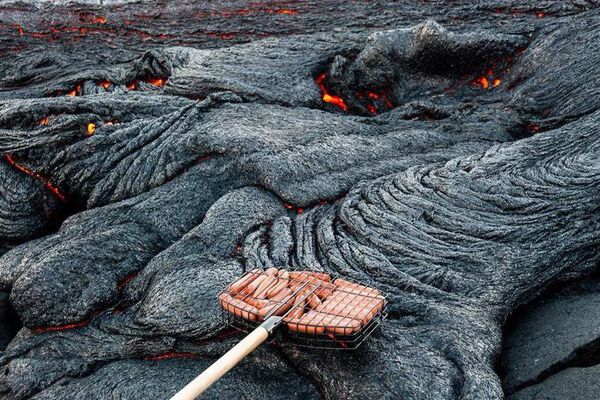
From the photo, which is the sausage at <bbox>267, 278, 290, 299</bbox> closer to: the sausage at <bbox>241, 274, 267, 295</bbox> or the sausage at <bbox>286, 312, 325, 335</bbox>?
the sausage at <bbox>241, 274, 267, 295</bbox>

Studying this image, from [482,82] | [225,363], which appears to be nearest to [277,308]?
[225,363]

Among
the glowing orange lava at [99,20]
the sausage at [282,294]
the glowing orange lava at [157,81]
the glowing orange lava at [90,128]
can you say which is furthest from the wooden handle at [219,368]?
the glowing orange lava at [99,20]

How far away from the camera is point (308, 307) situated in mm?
5910

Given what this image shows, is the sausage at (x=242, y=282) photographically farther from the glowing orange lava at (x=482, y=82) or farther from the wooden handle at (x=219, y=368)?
the glowing orange lava at (x=482, y=82)

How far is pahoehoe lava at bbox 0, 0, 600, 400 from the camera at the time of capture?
6727 millimetres

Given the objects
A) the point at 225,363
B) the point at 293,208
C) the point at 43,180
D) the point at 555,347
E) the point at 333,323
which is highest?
the point at 225,363

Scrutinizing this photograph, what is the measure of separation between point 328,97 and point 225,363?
8981 mm

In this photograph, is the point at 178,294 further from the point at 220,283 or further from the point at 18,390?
the point at 18,390

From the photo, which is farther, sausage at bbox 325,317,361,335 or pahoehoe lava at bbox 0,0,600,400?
pahoehoe lava at bbox 0,0,600,400

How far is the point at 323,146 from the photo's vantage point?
9.72 metres

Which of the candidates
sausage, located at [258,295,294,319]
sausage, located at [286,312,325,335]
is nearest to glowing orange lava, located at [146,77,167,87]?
sausage, located at [258,295,294,319]

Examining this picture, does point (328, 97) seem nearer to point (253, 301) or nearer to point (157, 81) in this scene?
point (157, 81)

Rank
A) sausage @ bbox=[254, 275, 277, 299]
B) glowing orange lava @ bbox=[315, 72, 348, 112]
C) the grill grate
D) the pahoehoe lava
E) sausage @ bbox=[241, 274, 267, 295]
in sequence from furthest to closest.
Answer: glowing orange lava @ bbox=[315, 72, 348, 112]
the pahoehoe lava
sausage @ bbox=[241, 274, 267, 295]
sausage @ bbox=[254, 275, 277, 299]
the grill grate

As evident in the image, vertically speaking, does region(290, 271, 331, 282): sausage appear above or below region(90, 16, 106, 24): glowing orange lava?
below
